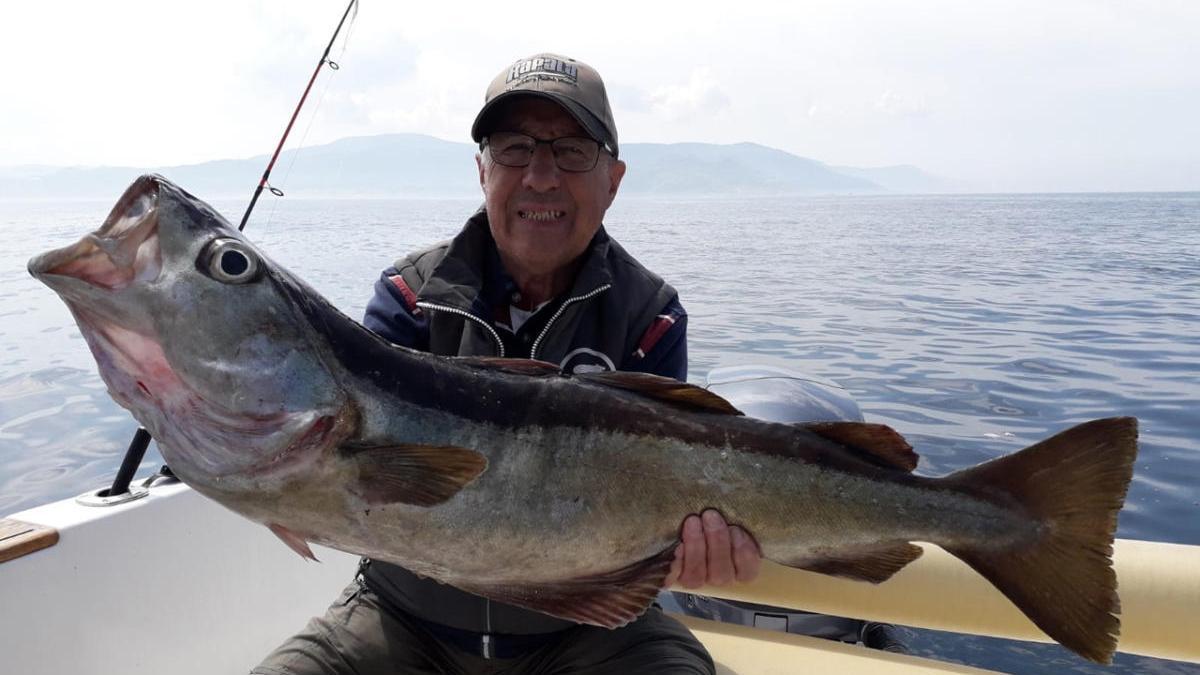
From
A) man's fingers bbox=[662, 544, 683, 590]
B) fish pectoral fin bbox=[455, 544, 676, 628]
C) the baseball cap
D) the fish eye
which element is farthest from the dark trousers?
the baseball cap

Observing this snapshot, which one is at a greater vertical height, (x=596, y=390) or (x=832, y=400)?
(x=596, y=390)

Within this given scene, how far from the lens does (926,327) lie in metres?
15.9

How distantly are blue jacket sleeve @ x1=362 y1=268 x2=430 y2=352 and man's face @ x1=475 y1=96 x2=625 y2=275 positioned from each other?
20.2 inches

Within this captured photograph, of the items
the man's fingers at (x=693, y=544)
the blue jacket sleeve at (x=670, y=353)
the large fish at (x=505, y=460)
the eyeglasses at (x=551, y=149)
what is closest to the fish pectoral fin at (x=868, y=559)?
the large fish at (x=505, y=460)

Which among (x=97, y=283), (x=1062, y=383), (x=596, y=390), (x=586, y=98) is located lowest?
(x=1062, y=383)

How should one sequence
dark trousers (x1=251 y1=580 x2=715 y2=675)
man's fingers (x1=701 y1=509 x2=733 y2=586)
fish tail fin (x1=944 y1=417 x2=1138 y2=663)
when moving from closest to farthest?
fish tail fin (x1=944 y1=417 x2=1138 y2=663) → man's fingers (x1=701 y1=509 x2=733 y2=586) → dark trousers (x1=251 y1=580 x2=715 y2=675)

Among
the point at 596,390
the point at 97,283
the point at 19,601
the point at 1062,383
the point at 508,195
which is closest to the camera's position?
the point at 97,283

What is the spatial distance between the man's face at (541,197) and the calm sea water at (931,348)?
1.72 m

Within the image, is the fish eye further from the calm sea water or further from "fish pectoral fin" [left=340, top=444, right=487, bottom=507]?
the calm sea water

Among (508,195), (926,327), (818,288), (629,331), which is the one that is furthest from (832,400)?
(818,288)

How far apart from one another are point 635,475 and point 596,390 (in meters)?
0.29

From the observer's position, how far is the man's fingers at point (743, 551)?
8.98ft

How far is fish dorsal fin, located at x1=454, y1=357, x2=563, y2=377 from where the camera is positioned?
8.70 ft

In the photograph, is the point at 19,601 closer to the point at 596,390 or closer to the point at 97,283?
the point at 97,283
